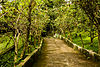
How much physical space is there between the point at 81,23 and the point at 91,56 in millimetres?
4314

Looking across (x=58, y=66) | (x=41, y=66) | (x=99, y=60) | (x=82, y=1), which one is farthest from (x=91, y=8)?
(x=41, y=66)

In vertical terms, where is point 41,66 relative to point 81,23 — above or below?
below

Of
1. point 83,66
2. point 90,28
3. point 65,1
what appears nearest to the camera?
point 83,66

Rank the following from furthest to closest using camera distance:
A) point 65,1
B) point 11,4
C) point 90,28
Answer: point 90,28 → point 65,1 → point 11,4

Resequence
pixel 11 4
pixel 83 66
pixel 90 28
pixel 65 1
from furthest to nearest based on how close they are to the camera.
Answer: pixel 90 28 < pixel 65 1 < pixel 83 66 < pixel 11 4

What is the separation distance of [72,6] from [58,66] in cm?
500

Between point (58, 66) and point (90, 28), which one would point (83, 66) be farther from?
point (90, 28)

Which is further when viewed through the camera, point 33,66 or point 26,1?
point 33,66

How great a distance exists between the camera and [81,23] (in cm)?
1315

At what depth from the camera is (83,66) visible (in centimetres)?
833

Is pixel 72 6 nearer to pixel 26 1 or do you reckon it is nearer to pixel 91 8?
pixel 91 8

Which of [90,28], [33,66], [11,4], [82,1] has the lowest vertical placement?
[33,66]

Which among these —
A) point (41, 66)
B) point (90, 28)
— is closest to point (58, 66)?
point (41, 66)

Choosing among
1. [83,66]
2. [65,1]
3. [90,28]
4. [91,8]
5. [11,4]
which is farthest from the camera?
[90,28]
